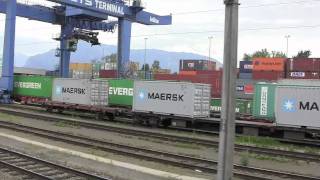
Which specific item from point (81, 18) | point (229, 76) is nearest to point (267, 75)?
point (81, 18)

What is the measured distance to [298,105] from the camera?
23.4 m

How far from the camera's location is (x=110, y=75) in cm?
6875

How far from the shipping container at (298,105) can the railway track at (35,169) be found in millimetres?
13073

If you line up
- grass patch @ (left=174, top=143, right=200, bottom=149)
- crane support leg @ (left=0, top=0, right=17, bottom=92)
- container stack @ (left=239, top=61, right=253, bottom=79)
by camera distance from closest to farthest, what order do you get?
grass patch @ (left=174, top=143, right=200, bottom=149) < crane support leg @ (left=0, top=0, right=17, bottom=92) < container stack @ (left=239, top=61, right=253, bottom=79)

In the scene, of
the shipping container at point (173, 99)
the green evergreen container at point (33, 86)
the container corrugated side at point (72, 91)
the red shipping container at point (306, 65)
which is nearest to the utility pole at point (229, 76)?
the shipping container at point (173, 99)

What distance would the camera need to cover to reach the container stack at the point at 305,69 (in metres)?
57.1

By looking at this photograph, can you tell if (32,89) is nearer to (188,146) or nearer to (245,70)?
(188,146)

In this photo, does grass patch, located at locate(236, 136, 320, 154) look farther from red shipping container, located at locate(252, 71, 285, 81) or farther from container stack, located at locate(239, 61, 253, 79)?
container stack, located at locate(239, 61, 253, 79)

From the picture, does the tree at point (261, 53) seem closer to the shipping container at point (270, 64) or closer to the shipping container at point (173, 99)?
the shipping container at point (270, 64)

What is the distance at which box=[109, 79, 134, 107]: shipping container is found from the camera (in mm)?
33594

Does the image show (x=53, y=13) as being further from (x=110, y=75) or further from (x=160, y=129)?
(x=160, y=129)

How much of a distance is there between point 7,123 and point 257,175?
17166 millimetres

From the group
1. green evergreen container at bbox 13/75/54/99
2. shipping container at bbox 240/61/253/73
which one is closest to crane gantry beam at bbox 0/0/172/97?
green evergreen container at bbox 13/75/54/99

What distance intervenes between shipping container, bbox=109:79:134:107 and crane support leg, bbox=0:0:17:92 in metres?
14.4
